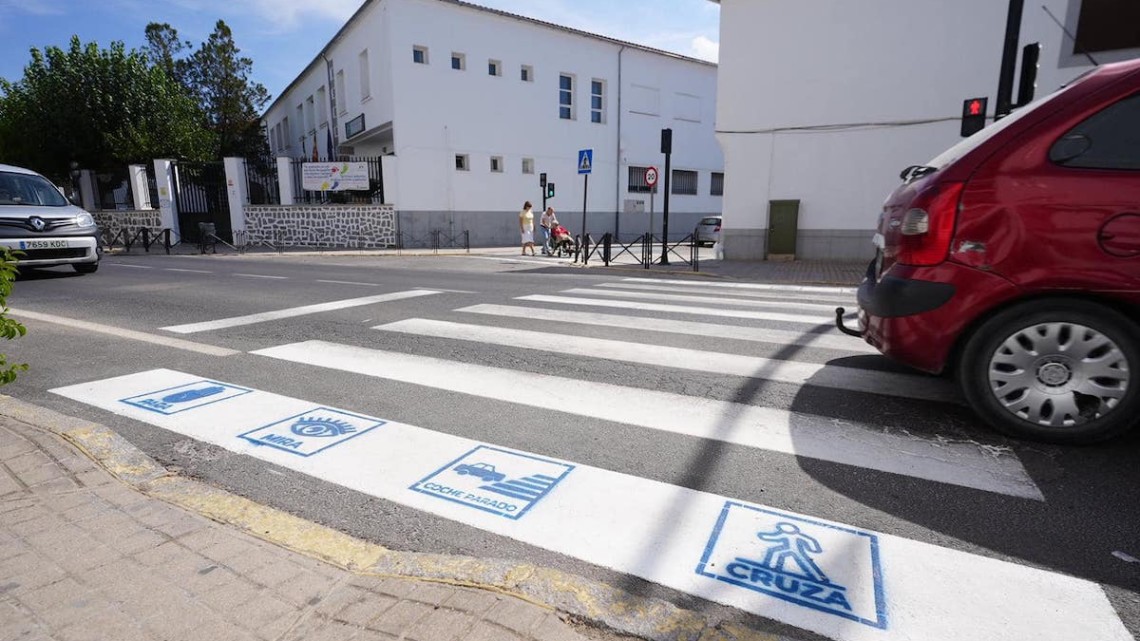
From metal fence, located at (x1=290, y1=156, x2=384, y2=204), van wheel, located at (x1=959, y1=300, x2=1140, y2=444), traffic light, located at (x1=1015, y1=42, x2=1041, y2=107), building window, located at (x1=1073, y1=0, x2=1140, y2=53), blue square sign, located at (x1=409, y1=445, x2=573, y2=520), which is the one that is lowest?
blue square sign, located at (x1=409, y1=445, x2=573, y2=520)

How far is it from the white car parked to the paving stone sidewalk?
1105 centimetres

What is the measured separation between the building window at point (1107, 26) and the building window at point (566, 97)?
63.8 ft

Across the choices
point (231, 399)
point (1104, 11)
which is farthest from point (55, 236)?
point (1104, 11)

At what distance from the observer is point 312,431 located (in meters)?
3.47

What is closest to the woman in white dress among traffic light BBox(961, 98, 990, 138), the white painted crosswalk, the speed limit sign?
the speed limit sign

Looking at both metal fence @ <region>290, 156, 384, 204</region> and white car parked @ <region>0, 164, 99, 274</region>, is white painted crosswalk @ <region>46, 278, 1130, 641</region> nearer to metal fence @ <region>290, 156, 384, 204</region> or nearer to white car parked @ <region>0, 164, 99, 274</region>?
white car parked @ <region>0, 164, 99, 274</region>

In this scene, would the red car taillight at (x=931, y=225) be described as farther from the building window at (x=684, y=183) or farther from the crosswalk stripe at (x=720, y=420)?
the building window at (x=684, y=183)

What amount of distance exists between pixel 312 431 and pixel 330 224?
21.7 meters

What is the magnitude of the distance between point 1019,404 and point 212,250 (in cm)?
2449

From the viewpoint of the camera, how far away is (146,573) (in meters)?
2.03

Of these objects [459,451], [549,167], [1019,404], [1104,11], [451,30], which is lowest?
[459,451]

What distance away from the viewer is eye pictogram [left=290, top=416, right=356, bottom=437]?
344 centimetres

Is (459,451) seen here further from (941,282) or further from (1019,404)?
(1019,404)

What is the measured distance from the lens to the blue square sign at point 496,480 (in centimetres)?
262
